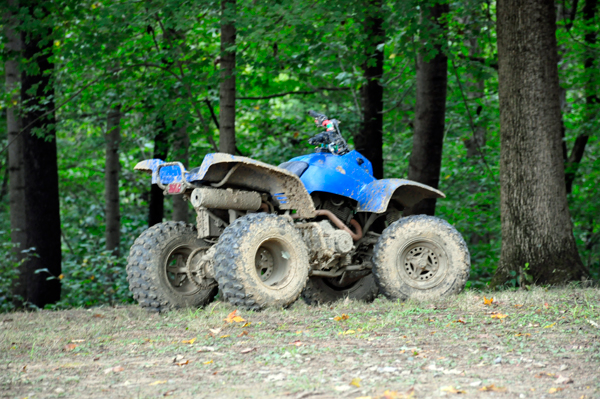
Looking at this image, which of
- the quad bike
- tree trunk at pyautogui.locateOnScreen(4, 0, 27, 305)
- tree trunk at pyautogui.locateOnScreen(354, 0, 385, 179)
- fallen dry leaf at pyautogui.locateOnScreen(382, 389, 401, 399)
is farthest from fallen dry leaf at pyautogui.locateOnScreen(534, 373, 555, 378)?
tree trunk at pyautogui.locateOnScreen(4, 0, 27, 305)

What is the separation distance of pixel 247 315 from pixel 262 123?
29.2ft

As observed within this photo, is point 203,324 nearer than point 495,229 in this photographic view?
Yes

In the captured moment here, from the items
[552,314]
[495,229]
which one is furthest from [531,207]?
[495,229]

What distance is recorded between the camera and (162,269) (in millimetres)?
6422

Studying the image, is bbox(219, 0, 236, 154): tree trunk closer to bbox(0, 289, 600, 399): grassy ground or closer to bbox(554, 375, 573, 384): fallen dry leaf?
bbox(0, 289, 600, 399): grassy ground

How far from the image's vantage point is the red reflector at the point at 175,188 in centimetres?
613

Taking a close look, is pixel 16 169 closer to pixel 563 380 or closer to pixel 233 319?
pixel 233 319

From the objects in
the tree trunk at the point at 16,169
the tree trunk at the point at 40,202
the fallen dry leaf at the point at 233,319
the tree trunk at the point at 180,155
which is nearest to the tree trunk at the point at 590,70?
the tree trunk at the point at 180,155

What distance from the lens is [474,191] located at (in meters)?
16.7

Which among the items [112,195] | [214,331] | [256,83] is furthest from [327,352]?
[112,195]

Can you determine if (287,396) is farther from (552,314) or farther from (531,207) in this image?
(531,207)

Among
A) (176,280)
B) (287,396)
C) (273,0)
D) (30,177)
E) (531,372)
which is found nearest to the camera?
(287,396)

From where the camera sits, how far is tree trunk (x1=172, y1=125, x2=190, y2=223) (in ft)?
39.7

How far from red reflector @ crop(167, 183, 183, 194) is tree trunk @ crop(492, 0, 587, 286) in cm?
392
